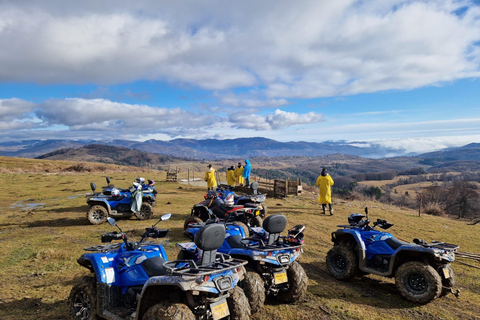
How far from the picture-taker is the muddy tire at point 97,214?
40.8ft

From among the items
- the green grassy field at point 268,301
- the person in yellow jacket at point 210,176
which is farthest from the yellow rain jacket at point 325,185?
the person in yellow jacket at point 210,176

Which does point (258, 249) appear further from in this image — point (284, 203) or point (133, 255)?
point (284, 203)

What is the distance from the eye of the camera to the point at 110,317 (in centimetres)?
439

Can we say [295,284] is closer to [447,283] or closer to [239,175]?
[447,283]

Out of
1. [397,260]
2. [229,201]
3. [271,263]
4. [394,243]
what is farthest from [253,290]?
[229,201]

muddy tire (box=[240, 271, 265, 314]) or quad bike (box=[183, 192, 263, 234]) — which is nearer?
muddy tire (box=[240, 271, 265, 314])

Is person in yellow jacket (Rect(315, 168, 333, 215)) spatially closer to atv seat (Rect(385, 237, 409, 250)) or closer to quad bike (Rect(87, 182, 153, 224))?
atv seat (Rect(385, 237, 409, 250))

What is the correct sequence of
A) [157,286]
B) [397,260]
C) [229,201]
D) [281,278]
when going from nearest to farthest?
1. [157,286]
2. [281,278]
3. [397,260]
4. [229,201]

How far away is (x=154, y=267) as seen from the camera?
464 centimetres

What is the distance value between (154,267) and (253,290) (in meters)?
1.64

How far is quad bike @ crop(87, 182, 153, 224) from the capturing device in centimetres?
1252

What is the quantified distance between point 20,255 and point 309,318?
8046 mm

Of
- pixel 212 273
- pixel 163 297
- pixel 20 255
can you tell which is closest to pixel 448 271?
pixel 212 273

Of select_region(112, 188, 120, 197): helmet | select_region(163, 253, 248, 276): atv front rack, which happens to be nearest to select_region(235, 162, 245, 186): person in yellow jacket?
select_region(112, 188, 120, 197): helmet
